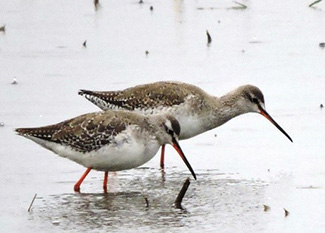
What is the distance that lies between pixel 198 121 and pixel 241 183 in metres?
1.43

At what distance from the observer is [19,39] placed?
54.6ft

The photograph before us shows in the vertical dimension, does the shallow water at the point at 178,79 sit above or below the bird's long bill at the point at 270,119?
below

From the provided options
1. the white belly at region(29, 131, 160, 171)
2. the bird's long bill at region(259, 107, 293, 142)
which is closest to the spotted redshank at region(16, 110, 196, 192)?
the white belly at region(29, 131, 160, 171)

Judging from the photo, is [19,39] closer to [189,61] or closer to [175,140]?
[189,61]

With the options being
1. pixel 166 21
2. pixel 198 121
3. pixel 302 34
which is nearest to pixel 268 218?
pixel 198 121

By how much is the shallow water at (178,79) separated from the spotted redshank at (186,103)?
269 mm

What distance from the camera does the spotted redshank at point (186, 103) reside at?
11703mm

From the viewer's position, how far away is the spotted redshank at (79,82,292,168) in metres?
11.7

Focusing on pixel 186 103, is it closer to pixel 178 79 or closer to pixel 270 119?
pixel 270 119

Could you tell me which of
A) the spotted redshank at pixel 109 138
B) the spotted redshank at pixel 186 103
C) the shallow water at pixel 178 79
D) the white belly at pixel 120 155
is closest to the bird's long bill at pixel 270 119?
the spotted redshank at pixel 186 103

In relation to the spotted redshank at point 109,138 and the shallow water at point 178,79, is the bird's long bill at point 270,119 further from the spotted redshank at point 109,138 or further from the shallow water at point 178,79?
the spotted redshank at point 109,138

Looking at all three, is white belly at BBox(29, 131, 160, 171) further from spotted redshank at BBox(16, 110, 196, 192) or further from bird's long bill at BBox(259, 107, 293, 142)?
bird's long bill at BBox(259, 107, 293, 142)

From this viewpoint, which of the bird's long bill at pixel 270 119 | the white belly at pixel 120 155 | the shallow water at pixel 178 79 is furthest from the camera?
the bird's long bill at pixel 270 119

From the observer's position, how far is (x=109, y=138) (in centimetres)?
1023
